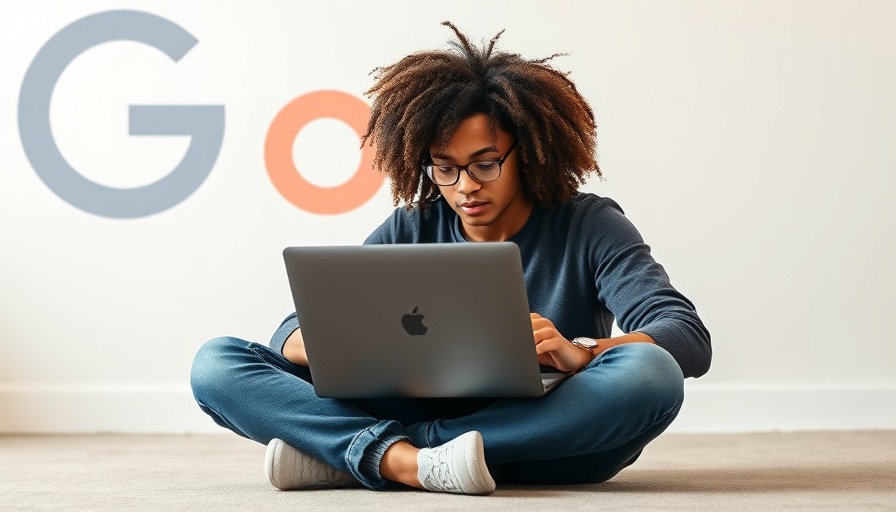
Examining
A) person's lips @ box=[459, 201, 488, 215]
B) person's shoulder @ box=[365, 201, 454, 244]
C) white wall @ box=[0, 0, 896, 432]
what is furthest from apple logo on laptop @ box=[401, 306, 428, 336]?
white wall @ box=[0, 0, 896, 432]

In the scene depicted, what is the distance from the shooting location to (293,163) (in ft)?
10.5

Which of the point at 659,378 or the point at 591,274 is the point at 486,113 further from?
the point at 659,378

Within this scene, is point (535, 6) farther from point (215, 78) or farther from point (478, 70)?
point (478, 70)

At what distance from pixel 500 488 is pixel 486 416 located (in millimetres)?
135

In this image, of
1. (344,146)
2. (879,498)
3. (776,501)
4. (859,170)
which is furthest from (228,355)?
(859,170)

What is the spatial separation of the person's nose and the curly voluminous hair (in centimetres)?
7

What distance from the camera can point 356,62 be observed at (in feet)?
10.5

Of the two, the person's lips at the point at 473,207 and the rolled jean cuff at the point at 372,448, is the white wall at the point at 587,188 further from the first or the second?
the rolled jean cuff at the point at 372,448

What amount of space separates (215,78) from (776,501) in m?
2.25

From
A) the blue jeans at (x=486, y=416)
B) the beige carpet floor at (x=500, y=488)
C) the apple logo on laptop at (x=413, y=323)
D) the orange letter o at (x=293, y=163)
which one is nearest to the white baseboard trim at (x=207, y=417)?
the beige carpet floor at (x=500, y=488)

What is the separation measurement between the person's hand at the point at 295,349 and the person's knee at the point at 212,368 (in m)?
0.07

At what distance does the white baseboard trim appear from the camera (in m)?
3.09

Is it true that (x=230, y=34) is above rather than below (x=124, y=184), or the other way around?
above

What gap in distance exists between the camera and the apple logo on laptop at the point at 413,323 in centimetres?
142
